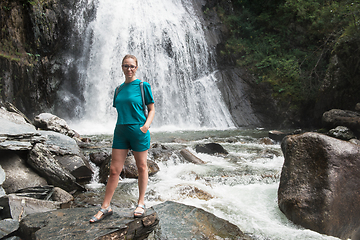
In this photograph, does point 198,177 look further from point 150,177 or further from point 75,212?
point 75,212

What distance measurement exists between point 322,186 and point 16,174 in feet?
16.5

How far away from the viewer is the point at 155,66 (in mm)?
16281

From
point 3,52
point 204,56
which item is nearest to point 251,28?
point 204,56

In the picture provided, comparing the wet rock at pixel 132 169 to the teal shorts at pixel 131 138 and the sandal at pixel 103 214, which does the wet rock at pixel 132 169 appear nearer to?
the sandal at pixel 103 214

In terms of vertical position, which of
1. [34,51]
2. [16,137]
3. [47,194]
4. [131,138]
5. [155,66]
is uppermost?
[34,51]

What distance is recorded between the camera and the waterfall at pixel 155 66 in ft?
49.6

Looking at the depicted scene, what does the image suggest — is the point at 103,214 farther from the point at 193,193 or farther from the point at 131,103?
the point at 193,193

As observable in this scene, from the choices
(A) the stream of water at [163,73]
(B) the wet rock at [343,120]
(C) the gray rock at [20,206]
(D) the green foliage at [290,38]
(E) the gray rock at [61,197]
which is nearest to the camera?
(C) the gray rock at [20,206]

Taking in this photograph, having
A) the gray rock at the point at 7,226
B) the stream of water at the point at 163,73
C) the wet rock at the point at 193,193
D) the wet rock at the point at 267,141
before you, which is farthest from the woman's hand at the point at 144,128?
the wet rock at the point at 267,141

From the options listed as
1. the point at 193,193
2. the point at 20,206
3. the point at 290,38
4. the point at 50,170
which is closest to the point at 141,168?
the point at 20,206

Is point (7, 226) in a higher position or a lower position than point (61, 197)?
higher

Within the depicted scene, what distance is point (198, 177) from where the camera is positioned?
18.6ft

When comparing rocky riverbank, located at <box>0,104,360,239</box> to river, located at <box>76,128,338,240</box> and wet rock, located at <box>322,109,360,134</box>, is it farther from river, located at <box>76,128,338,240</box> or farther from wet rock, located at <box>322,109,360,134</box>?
wet rock, located at <box>322,109,360,134</box>

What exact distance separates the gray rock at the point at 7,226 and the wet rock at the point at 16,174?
1491 mm
